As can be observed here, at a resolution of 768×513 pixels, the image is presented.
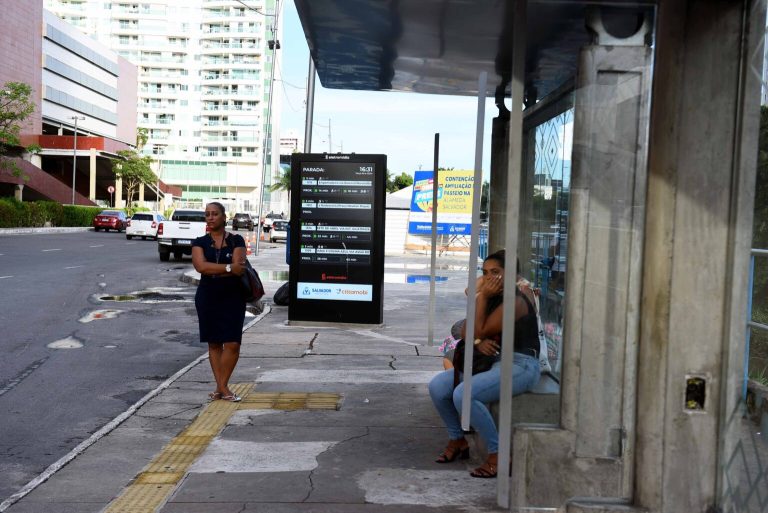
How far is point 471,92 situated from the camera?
8.64m

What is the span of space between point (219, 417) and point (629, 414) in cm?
372

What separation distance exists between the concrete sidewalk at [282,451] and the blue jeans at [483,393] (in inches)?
11.1

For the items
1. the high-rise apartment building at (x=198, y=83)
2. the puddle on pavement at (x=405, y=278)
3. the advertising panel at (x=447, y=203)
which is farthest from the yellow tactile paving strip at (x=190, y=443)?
the high-rise apartment building at (x=198, y=83)

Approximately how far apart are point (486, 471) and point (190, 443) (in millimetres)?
2238

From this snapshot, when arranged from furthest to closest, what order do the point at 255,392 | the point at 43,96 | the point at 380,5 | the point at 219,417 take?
the point at 43,96, the point at 255,392, the point at 219,417, the point at 380,5

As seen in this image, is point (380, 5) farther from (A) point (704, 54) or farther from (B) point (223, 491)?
(B) point (223, 491)

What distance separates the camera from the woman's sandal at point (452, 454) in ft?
19.7

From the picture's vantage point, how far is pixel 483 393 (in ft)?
18.1

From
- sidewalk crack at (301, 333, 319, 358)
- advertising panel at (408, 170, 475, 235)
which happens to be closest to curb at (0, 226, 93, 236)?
advertising panel at (408, 170, 475, 235)

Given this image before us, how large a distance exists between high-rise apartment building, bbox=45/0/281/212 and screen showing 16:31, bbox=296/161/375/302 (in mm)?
108793

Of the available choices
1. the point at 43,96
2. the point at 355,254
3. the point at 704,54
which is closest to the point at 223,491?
the point at 704,54

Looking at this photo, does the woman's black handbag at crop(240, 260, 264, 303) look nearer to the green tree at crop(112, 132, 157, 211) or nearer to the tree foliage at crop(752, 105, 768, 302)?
the tree foliage at crop(752, 105, 768, 302)

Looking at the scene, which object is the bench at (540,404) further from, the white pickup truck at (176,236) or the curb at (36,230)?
the curb at (36,230)

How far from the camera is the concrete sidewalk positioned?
17.0 feet
